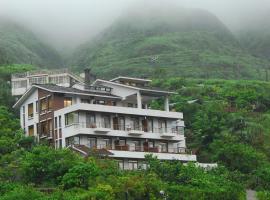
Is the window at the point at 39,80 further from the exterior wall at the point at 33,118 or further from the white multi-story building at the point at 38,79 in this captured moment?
the exterior wall at the point at 33,118

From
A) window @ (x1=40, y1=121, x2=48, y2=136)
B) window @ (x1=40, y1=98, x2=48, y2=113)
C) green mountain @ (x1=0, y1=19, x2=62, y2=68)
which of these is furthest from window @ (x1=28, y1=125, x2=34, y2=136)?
green mountain @ (x1=0, y1=19, x2=62, y2=68)

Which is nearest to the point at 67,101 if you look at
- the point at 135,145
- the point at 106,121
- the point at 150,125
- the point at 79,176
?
the point at 106,121

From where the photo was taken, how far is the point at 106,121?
7269cm

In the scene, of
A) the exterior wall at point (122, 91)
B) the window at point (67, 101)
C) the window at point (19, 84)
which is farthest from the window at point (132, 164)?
the window at point (19, 84)

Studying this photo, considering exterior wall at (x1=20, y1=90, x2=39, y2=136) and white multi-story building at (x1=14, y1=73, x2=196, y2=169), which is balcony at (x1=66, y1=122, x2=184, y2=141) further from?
exterior wall at (x1=20, y1=90, x2=39, y2=136)

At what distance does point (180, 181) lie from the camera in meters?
58.5

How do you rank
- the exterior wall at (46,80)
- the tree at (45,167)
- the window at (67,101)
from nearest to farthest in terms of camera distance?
the tree at (45,167), the window at (67,101), the exterior wall at (46,80)

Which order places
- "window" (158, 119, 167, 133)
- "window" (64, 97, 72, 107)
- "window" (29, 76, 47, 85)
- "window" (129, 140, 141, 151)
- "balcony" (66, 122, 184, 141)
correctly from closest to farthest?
"balcony" (66, 122, 184, 141)
"window" (129, 140, 141, 151)
"window" (64, 97, 72, 107)
"window" (158, 119, 167, 133)
"window" (29, 76, 47, 85)

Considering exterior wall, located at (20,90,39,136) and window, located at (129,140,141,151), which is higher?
exterior wall, located at (20,90,39,136)

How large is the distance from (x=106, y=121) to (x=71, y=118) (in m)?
3.94

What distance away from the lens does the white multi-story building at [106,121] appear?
229 feet

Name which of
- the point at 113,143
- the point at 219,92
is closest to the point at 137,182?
the point at 113,143

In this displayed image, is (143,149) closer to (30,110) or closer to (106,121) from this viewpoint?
(106,121)

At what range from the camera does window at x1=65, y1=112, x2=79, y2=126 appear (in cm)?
7025
